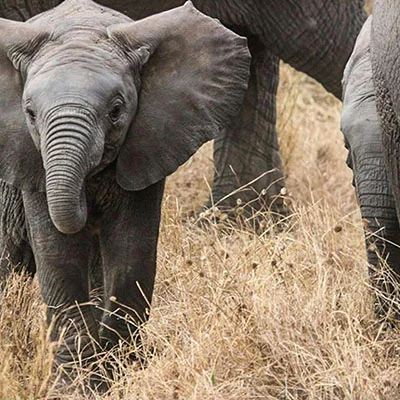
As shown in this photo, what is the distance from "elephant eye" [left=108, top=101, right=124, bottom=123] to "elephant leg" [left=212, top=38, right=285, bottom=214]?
2377mm

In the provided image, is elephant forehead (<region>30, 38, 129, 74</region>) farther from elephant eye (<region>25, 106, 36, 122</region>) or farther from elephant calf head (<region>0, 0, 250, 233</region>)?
elephant eye (<region>25, 106, 36, 122</region>)

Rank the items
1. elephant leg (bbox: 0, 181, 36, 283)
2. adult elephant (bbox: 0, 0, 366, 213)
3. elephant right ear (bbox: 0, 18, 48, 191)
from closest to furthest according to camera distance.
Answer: elephant right ear (bbox: 0, 18, 48, 191), elephant leg (bbox: 0, 181, 36, 283), adult elephant (bbox: 0, 0, 366, 213)

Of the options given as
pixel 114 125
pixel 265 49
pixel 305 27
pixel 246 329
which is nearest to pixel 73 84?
pixel 114 125

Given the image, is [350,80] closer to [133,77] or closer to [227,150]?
[133,77]

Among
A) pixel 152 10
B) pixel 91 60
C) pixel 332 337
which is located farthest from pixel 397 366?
pixel 152 10

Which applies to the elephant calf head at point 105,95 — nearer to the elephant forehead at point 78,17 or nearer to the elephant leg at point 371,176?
the elephant forehead at point 78,17

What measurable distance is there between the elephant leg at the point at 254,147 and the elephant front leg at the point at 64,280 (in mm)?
2242

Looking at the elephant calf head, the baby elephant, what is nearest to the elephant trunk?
the elephant calf head

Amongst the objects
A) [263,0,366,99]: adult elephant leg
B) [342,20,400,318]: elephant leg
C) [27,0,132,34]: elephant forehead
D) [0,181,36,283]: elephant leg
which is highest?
[27,0,132,34]: elephant forehead

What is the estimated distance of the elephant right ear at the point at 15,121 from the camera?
4891mm

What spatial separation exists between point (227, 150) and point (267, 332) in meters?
2.53

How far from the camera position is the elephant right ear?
4.89 m

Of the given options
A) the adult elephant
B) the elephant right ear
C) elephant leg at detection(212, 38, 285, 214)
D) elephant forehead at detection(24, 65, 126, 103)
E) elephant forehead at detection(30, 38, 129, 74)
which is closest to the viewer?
elephant forehead at detection(24, 65, 126, 103)

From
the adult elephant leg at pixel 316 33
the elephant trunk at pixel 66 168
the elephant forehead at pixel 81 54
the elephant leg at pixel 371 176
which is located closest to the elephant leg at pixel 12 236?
the elephant forehead at pixel 81 54
